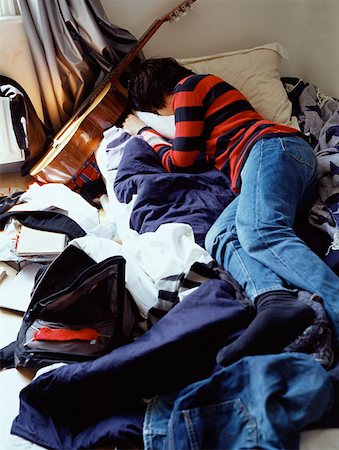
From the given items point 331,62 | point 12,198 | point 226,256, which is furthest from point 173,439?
point 331,62

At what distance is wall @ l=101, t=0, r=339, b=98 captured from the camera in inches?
80.0

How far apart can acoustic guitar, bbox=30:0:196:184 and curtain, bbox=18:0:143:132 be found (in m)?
0.08

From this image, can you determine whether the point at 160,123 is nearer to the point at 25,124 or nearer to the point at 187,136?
the point at 187,136

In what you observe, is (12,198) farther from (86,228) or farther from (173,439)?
(173,439)

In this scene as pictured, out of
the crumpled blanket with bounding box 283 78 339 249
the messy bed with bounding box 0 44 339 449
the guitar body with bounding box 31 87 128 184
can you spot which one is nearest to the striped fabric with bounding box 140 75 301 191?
the messy bed with bounding box 0 44 339 449

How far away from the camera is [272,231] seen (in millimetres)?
1193

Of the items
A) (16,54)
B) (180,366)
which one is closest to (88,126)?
(16,54)

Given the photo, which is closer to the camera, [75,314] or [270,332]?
[270,332]

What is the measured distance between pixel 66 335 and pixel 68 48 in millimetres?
1237

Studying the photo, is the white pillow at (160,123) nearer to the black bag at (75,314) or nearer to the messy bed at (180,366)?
the messy bed at (180,366)

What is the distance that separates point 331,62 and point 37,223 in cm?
147

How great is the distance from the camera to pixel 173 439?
877 millimetres

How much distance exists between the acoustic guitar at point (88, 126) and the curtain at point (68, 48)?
0.26ft

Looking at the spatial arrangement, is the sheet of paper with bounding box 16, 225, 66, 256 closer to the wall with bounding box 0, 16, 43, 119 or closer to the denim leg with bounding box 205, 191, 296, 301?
the denim leg with bounding box 205, 191, 296, 301
